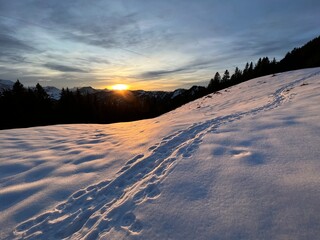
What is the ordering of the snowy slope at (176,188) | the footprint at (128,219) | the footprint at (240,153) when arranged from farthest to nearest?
the footprint at (240,153)
the footprint at (128,219)
the snowy slope at (176,188)

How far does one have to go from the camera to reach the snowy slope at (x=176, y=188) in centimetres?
342

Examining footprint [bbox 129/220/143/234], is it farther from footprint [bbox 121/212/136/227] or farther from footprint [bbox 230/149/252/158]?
footprint [bbox 230/149/252/158]

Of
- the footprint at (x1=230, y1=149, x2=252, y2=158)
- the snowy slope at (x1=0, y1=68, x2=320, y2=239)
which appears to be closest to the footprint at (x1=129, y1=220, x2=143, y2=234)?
the snowy slope at (x1=0, y1=68, x2=320, y2=239)

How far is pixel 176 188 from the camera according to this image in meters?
4.52

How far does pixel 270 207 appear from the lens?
3529mm

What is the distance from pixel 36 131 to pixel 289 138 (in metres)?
11.8

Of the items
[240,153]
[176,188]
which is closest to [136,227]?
[176,188]

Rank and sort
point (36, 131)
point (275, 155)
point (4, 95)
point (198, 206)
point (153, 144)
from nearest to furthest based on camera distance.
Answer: point (198, 206)
point (275, 155)
point (153, 144)
point (36, 131)
point (4, 95)

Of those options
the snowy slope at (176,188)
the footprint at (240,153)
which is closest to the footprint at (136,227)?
the snowy slope at (176,188)

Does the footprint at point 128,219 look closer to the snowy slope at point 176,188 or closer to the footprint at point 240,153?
the snowy slope at point 176,188

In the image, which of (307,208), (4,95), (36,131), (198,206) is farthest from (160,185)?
(4,95)

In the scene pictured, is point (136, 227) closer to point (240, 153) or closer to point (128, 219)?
point (128, 219)

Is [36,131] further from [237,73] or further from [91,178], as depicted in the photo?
[237,73]

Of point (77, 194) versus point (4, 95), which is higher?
point (4, 95)
